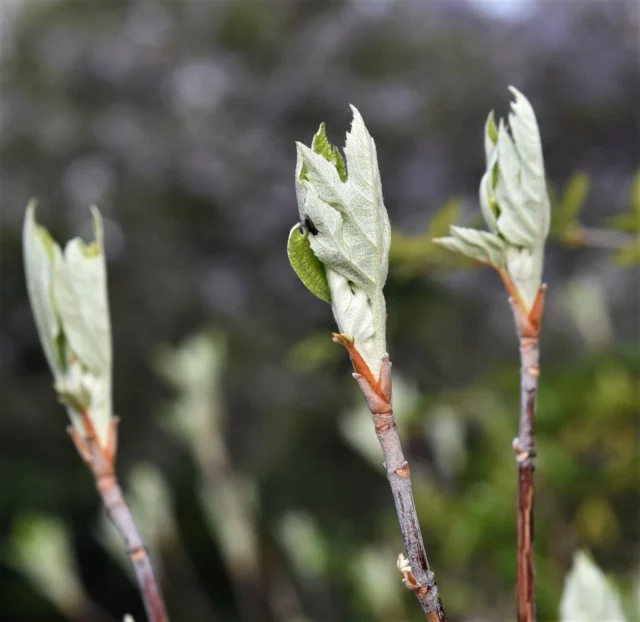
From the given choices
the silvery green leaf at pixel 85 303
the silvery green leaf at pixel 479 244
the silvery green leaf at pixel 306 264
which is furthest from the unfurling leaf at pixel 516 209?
the silvery green leaf at pixel 85 303

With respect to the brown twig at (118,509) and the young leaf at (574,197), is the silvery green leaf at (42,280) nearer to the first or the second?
the brown twig at (118,509)

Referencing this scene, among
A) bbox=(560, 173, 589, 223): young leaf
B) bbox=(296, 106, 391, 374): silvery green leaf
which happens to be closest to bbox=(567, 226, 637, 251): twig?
bbox=(560, 173, 589, 223): young leaf

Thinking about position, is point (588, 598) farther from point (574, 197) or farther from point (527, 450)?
point (574, 197)

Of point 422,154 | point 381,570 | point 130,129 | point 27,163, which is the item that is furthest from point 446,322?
point 27,163

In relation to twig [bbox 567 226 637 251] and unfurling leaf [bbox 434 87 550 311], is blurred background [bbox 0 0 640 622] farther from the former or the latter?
unfurling leaf [bbox 434 87 550 311]

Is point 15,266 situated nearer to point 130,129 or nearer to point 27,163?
point 27,163

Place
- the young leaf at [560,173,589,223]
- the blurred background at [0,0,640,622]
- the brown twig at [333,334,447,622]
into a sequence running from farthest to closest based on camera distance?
the blurred background at [0,0,640,622] → the young leaf at [560,173,589,223] → the brown twig at [333,334,447,622]

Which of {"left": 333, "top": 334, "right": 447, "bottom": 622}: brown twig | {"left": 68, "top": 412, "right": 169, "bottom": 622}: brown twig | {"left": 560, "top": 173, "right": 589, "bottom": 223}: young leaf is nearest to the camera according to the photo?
{"left": 333, "top": 334, "right": 447, "bottom": 622}: brown twig
